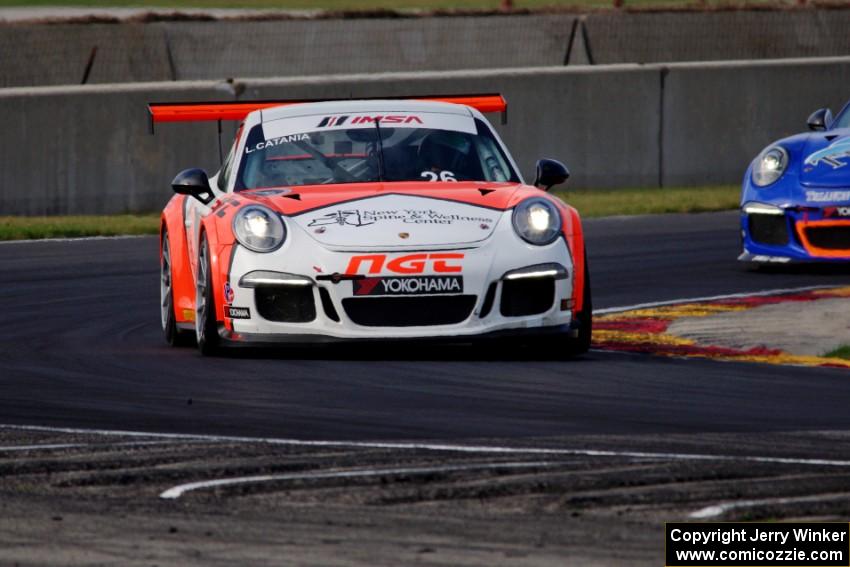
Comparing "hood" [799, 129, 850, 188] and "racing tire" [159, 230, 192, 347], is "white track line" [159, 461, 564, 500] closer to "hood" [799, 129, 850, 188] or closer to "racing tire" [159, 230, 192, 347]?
"racing tire" [159, 230, 192, 347]

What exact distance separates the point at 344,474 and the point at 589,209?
12.4 m

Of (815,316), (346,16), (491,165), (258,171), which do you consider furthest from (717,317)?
(346,16)

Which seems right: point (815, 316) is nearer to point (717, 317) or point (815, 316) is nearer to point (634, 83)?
point (717, 317)

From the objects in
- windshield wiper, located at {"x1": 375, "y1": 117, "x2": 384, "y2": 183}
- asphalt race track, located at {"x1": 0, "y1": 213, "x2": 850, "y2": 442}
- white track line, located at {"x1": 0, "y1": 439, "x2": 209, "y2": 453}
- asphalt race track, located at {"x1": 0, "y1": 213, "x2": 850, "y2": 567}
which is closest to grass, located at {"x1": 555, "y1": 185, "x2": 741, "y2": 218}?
asphalt race track, located at {"x1": 0, "y1": 213, "x2": 850, "y2": 442}

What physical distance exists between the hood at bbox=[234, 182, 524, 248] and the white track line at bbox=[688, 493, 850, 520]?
12.1 feet

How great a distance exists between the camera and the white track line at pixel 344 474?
6535 millimetres

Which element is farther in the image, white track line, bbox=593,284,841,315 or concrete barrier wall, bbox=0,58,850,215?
concrete barrier wall, bbox=0,58,850,215

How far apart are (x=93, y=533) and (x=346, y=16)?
70.5ft

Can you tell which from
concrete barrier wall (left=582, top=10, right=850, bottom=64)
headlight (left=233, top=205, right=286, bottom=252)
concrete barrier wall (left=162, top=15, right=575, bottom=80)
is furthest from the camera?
concrete barrier wall (left=162, top=15, right=575, bottom=80)

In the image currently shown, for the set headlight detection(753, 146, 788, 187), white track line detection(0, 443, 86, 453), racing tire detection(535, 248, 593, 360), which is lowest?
racing tire detection(535, 248, 593, 360)

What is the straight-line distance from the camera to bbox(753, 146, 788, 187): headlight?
47.0 ft

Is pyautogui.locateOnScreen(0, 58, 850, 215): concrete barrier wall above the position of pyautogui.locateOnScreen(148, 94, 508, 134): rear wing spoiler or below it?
below

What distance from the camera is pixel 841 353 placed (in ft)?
33.4

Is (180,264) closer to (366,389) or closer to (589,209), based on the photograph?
(366,389)
